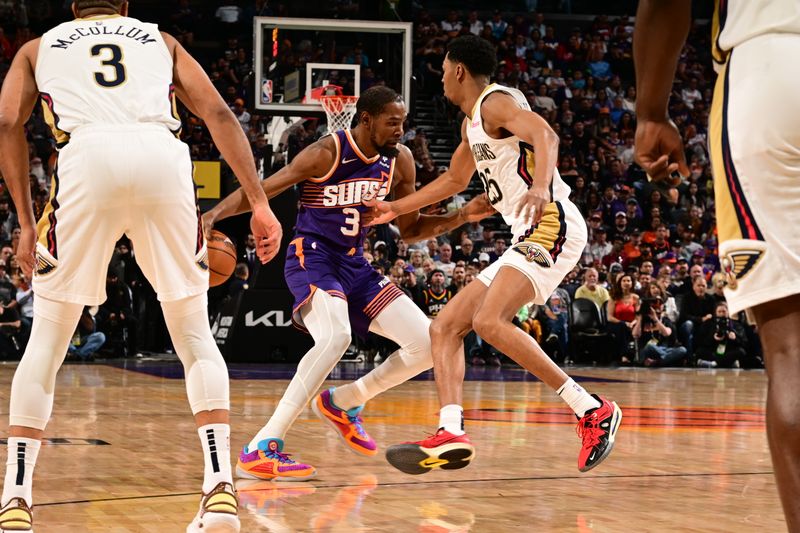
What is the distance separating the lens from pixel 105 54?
11.7ft

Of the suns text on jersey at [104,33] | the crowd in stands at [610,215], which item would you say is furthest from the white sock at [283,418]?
the crowd in stands at [610,215]

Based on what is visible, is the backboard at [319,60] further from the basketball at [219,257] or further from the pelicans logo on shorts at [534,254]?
the pelicans logo on shorts at [534,254]

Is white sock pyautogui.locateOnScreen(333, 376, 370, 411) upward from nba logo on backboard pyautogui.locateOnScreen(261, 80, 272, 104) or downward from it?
downward

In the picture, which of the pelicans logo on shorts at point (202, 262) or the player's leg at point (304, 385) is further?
the player's leg at point (304, 385)

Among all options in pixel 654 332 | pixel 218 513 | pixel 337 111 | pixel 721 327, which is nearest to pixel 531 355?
pixel 218 513

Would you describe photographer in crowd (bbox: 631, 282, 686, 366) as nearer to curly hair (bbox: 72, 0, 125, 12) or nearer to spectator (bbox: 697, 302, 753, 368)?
spectator (bbox: 697, 302, 753, 368)

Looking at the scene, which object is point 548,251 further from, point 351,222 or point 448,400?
point 351,222

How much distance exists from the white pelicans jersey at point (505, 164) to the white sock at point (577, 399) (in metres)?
0.77

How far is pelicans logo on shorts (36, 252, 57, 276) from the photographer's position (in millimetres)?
3410

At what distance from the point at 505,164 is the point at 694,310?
10.6 metres

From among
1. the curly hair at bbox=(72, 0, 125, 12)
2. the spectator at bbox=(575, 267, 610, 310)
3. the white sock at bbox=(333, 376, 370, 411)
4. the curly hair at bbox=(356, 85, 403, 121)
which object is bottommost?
the spectator at bbox=(575, 267, 610, 310)

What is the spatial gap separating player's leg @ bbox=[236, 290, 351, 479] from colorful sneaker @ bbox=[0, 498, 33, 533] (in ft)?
5.41

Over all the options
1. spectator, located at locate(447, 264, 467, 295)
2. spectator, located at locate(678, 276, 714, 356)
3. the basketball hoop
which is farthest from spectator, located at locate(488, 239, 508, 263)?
the basketball hoop

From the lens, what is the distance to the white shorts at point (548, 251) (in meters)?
5.01
